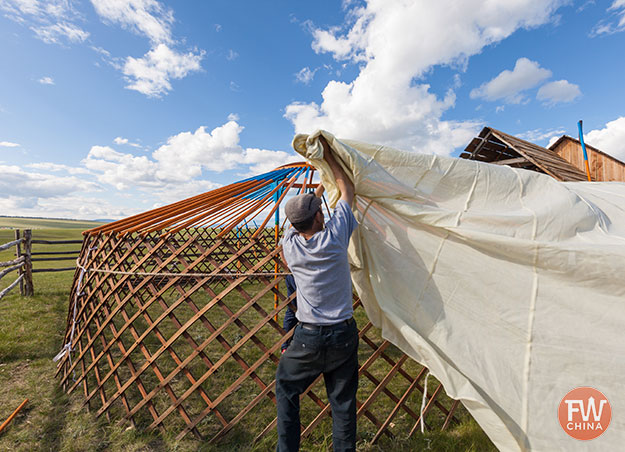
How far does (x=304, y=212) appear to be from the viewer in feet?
3.84

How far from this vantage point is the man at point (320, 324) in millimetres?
1182

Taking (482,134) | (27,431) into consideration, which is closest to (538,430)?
(27,431)

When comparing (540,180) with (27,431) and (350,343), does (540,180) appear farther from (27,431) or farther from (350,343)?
(27,431)

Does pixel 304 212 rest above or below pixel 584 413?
above

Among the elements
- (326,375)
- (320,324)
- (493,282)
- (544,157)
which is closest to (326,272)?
(320,324)

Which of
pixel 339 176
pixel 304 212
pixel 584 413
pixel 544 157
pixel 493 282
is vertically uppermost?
pixel 544 157

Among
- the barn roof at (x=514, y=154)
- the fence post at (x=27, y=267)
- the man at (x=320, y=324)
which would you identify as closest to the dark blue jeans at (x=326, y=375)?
the man at (x=320, y=324)

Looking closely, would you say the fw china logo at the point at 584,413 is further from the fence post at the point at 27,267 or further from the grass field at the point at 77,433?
the fence post at the point at 27,267

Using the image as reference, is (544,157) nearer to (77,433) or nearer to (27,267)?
(77,433)

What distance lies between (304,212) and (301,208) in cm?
2

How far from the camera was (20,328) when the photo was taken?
3.42 m

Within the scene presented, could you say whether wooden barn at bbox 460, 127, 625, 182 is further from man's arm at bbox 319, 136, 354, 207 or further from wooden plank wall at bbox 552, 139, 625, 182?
man's arm at bbox 319, 136, 354, 207

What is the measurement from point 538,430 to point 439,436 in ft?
2.41

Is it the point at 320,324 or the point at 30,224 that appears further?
the point at 30,224
